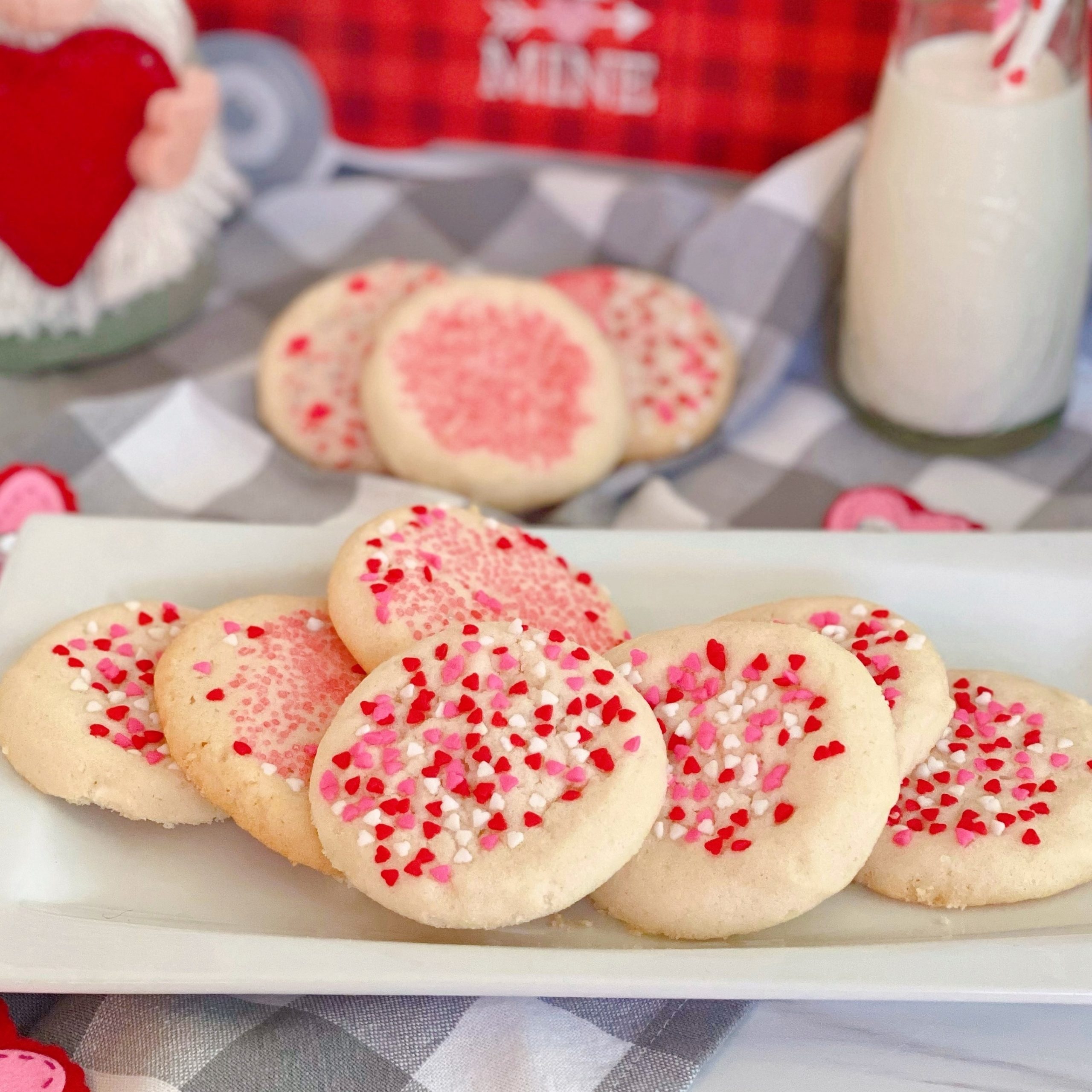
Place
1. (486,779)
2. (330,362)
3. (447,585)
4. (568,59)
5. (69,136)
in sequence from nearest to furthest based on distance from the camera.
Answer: (486,779)
(447,585)
(69,136)
(330,362)
(568,59)

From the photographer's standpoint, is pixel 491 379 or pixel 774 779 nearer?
→ pixel 774 779

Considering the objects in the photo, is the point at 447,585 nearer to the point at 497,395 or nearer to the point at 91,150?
the point at 497,395

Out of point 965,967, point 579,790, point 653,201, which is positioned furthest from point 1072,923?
point 653,201

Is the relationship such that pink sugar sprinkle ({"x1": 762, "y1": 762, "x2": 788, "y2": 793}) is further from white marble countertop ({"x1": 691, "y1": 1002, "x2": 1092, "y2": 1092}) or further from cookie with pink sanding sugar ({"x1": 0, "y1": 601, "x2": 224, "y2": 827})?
cookie with pink sanding sugar ({"x1": 0, "y1": 601, "x2": 224, "y2": 827})

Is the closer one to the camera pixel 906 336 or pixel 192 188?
pixel 906 336

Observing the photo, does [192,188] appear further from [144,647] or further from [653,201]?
[144,647]

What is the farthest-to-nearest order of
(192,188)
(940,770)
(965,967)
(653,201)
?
(653,201) → (192,188) → (940,770) → (965,967)

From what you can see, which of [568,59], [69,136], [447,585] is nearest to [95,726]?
[447,585]
